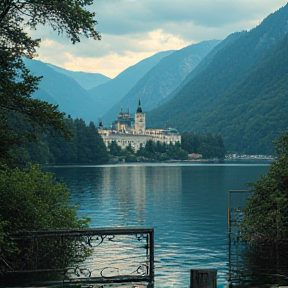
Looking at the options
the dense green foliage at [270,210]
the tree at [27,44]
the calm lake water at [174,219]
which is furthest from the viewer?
the dense green foliage at [270,210]

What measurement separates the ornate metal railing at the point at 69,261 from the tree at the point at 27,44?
303 centimetres

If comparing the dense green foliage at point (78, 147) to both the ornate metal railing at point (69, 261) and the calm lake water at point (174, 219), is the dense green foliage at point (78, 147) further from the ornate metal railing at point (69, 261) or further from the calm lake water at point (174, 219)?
the ornate metal railing at point (69, 261)

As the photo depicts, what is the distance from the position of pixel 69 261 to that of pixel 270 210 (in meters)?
9.61

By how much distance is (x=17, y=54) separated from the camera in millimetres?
17125

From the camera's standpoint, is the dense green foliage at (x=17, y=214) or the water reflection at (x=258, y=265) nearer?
the dense green foliage at (x=17, y=214)

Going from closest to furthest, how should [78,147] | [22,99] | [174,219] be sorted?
[22,99], [174,219], [78,147]

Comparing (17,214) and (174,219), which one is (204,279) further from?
(174,219)

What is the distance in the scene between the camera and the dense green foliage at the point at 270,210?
84.1 ft

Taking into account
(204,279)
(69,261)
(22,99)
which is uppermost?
(22,99)

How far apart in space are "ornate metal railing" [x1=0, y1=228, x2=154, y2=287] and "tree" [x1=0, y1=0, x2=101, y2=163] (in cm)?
303

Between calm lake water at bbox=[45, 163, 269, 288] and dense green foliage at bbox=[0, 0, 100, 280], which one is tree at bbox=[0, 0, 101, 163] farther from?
calm lake water at bbox=[45, 163, 269, 288]

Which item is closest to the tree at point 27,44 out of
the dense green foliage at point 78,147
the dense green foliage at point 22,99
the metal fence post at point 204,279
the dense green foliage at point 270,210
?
the dense green foliage at point 22,99

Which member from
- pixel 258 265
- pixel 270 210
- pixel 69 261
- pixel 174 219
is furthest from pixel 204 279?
pixel 174 219

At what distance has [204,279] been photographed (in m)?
12.3
